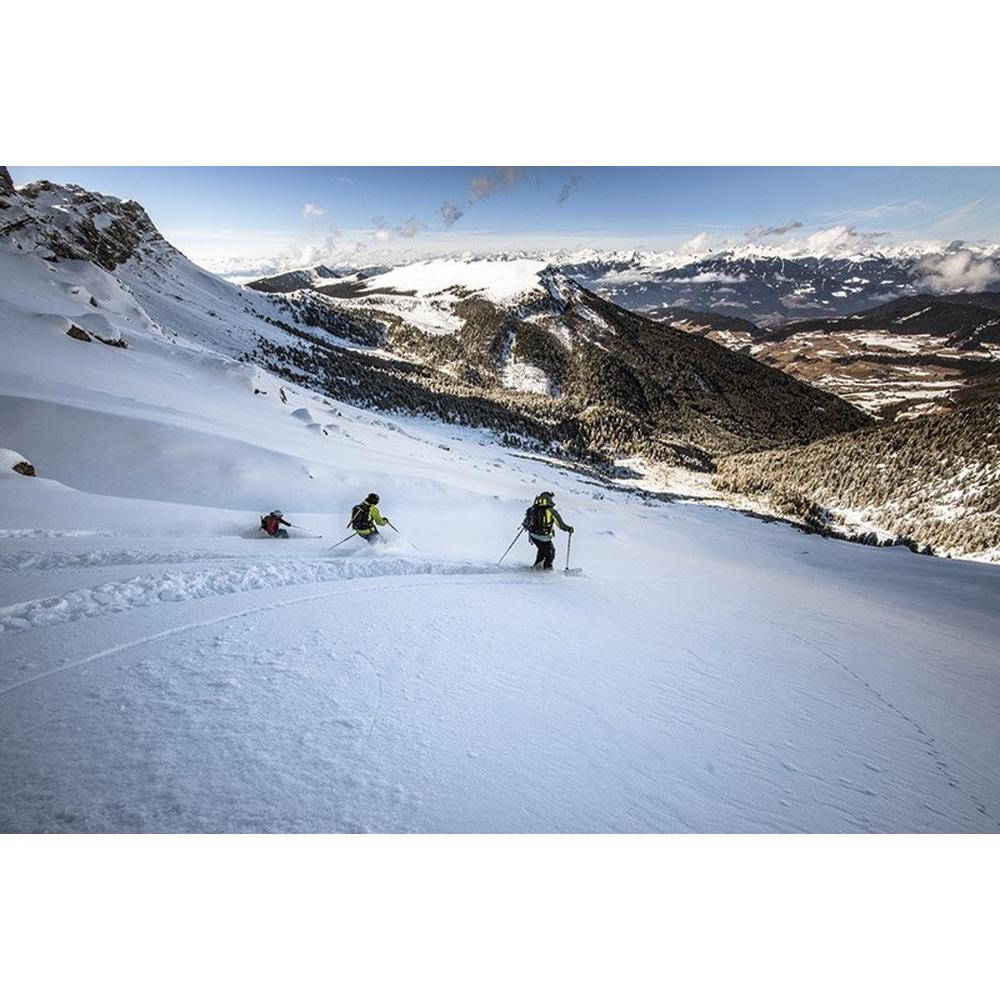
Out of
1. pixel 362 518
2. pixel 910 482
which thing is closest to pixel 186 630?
pixel 362 518

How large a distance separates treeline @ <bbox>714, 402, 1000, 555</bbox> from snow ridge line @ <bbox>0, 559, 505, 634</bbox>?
83.9 feet

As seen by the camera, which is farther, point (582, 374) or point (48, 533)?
point (582, 374)

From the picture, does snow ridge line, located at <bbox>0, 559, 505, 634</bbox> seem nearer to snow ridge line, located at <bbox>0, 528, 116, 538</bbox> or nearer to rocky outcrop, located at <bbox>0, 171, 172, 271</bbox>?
snow ridge line, located at <bbox>0, 528, 116, 538</bbox>

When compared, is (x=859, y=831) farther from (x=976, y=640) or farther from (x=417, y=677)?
(x=976, y=640)

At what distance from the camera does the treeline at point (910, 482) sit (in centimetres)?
2317

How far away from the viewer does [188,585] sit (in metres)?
5.63

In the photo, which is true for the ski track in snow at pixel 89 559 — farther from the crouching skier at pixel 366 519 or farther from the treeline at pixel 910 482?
the treeline at pixel 910 482

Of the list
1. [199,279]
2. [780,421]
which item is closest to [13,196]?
[199,279]

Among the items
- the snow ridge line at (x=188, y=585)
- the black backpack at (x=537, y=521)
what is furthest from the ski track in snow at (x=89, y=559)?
the black backpack at (x=537, y=521)

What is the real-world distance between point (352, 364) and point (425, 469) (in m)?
42.8

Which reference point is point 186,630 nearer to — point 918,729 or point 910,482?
point 918,729

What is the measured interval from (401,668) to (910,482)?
33.9 meters

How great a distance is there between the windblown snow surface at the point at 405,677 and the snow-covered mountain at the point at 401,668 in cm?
3

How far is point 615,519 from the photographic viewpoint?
1761cm
